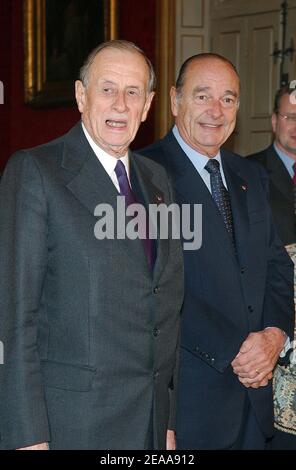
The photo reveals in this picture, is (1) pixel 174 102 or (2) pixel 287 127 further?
(2) pixel 287 127

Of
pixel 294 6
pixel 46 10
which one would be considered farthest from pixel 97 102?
pixel 46 10

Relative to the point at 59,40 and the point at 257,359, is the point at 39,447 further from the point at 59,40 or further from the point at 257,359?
the point at 59,40

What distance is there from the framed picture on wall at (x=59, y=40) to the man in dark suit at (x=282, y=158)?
12.2 ft

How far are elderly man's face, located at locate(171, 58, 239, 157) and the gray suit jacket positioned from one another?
0.72 meters

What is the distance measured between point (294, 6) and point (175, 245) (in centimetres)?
498

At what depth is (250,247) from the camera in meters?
2.89

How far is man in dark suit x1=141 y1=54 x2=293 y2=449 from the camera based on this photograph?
107 inches

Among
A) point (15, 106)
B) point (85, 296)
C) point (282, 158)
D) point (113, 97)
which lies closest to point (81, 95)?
point (113, 97)

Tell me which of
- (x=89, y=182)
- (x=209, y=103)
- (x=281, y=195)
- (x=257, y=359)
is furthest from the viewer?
(x=281, y=195)

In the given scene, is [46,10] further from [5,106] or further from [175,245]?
[175,245]

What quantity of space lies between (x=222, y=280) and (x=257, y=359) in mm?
262

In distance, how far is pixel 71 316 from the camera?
218 cm

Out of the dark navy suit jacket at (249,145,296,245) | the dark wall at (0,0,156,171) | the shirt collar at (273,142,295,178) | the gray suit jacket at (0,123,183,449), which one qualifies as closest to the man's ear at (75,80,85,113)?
the gray suit jacket at (0,123,183,449)

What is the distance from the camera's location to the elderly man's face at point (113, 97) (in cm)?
235
